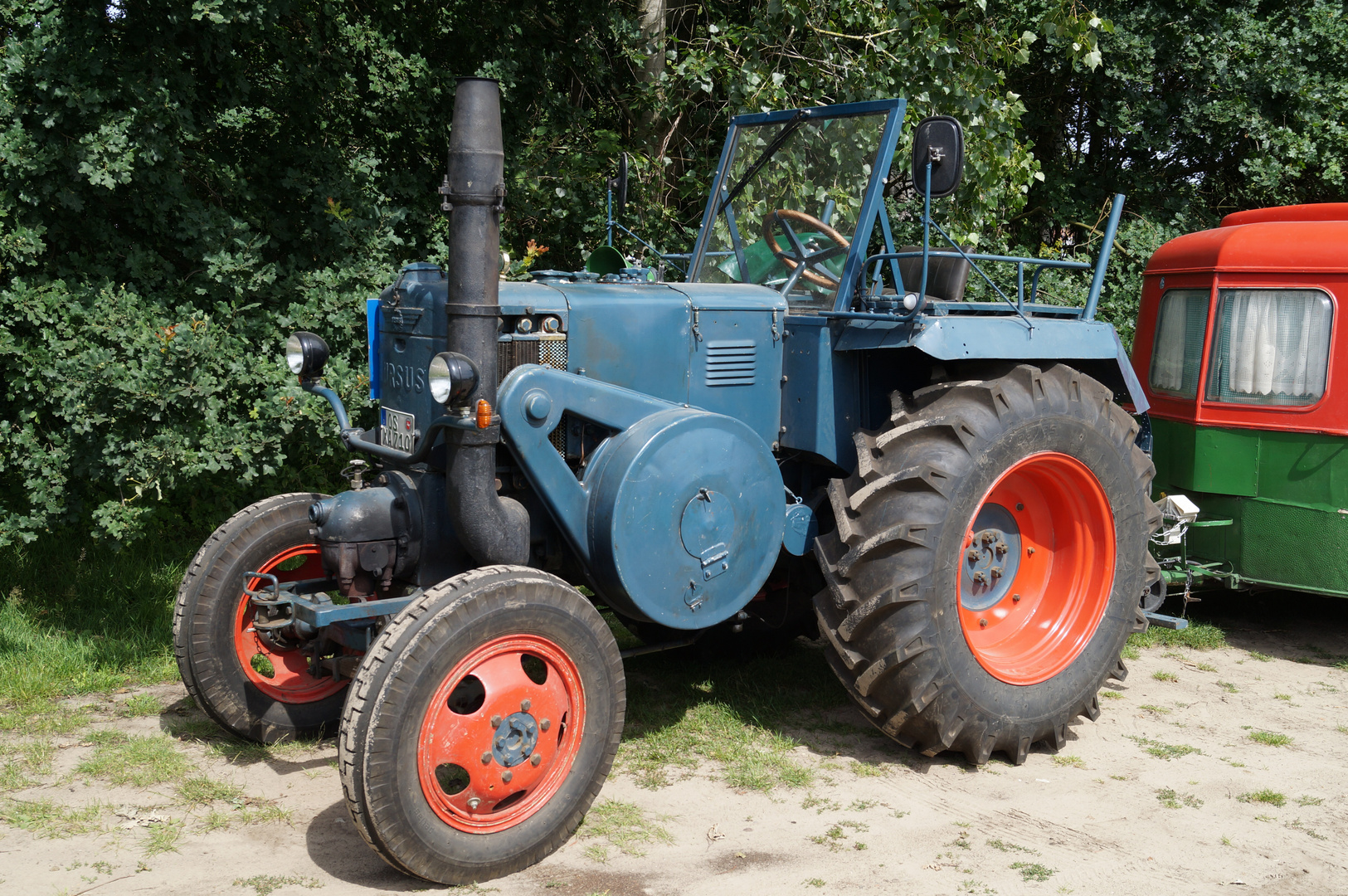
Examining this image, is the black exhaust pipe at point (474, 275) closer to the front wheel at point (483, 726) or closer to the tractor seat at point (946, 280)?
the front wheel at point (483, 726)

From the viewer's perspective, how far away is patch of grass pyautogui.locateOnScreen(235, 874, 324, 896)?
335 cm

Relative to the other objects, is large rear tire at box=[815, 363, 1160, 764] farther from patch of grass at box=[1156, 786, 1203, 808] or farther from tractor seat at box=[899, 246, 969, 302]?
tractor seat at box=[899, 246, 969, 302]

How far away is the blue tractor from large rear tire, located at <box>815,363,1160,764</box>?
0.05 feet

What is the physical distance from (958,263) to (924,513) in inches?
62.8

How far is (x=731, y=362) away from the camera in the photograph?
14.7 ft

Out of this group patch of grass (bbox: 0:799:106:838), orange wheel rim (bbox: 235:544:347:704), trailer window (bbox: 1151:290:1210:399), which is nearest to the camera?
patch of grass (bbox: 0:799:106:838)

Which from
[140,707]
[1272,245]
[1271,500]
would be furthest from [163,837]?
[1272,245]

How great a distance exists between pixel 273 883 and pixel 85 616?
3.15 metres

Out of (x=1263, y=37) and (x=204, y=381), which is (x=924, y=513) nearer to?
(x=204, y=381)

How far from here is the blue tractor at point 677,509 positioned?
11.3 feet

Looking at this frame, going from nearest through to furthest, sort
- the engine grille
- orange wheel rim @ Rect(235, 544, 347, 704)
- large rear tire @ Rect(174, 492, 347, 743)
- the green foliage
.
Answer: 1. the engine grille
2. large rear tire @ Rect(174, 492, 347, 743)
3. orange wheel rim @ Rect(235, 544, 347, 704)
4. the green foliage

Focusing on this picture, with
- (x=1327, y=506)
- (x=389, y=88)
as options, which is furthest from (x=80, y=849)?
(x=1327, y=506)

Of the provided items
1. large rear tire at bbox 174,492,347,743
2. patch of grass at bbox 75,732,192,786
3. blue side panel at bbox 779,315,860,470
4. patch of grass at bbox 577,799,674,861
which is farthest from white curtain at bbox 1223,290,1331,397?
patch of grass at bbox 75,732,192,786

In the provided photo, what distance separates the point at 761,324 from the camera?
4.56 m
